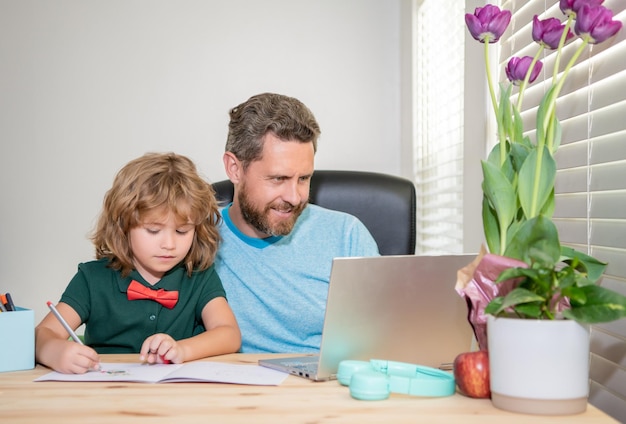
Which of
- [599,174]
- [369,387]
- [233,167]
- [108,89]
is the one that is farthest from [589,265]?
[108,89]

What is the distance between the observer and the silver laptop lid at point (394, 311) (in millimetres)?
1190

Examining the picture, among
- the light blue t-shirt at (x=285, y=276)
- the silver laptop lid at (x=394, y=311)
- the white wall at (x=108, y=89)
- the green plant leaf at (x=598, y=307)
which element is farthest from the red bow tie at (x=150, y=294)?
the white wall at (x=108, y=89)

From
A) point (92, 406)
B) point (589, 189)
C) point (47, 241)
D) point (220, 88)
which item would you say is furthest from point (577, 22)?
point (47, 241)

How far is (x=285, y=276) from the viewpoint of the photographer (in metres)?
2.00

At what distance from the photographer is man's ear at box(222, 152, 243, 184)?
208cm

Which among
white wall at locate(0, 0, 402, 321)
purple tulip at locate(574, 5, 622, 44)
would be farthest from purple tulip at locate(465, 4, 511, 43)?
white wall at locate(0, 0, 402, 321)

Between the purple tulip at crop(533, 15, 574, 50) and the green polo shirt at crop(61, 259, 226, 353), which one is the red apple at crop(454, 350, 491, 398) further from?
the green polo shirt at crop(61, 259, 226, 353)

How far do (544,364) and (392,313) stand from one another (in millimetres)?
315

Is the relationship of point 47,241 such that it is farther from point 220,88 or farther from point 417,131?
point 417,131

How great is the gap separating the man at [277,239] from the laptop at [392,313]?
652 millimetres

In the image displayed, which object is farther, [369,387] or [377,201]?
[377,201]

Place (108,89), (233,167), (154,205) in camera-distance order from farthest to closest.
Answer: (108,89), (233,167), (154,205)

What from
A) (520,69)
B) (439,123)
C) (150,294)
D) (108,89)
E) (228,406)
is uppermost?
(108,89)

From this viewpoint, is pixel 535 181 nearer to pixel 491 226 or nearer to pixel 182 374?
pixel 491 226
